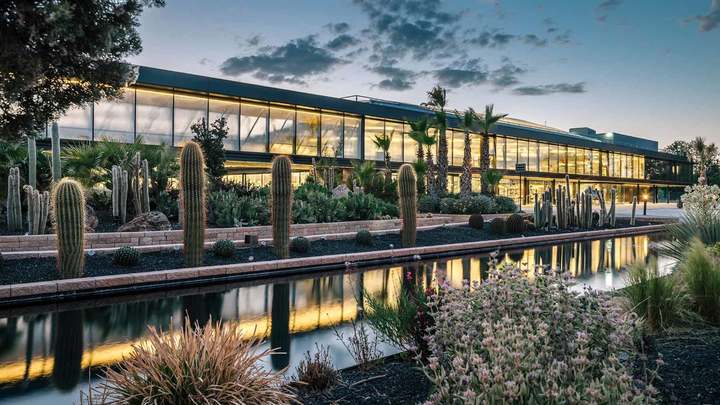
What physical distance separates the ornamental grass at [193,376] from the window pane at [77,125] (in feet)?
79.9

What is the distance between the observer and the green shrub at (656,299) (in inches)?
236

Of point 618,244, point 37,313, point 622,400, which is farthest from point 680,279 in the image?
point 618,244

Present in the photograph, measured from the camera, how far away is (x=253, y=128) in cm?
3052

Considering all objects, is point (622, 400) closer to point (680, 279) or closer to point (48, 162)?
point (680, 279)

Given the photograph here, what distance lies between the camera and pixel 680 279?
21.4 feet

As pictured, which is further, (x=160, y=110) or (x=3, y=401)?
(x=160, y=110)

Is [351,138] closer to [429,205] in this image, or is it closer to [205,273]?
[429,205]

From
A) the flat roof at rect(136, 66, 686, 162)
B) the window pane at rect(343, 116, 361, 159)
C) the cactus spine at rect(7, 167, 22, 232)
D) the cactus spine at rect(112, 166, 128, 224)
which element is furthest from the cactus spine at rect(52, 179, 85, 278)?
the window pane at rect(343, 116, 361, 159)

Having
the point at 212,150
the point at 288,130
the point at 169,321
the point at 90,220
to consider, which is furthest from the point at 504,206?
the point at 169,321

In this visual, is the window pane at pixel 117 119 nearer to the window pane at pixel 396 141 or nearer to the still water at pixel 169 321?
the still water at pixel 169 321

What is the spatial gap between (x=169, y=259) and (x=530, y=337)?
11.5 m

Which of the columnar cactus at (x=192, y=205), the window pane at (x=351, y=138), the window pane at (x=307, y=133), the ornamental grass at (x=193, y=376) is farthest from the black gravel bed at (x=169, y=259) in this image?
the window pane at (x=351, y=138)

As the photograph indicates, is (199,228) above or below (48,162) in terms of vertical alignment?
below

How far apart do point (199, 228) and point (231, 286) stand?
1.73 m
